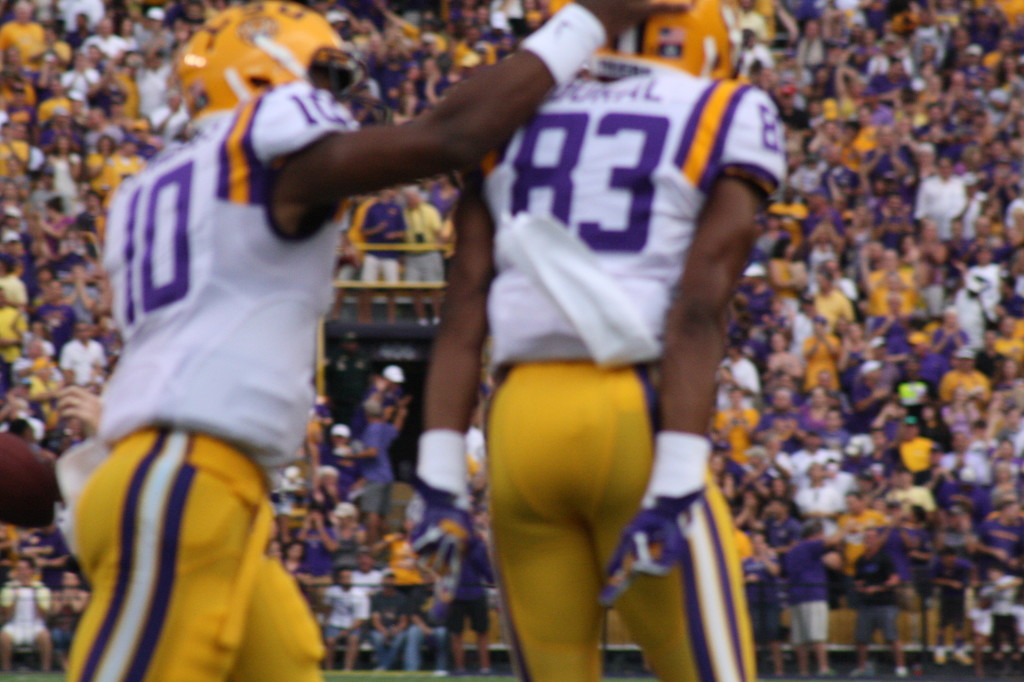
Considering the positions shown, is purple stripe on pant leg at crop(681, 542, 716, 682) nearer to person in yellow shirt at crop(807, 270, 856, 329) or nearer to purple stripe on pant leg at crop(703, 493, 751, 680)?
→ purple stripe on pant leg at crop(703, 493, 751, 680)

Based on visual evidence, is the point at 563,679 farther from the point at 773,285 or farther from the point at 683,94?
the point at 773,285

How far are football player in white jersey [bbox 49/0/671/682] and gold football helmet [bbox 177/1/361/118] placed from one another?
0.01 m

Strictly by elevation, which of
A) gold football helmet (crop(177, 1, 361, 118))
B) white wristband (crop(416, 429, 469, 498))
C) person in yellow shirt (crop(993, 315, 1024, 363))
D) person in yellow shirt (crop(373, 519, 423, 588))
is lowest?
person in yellow shirt (crop(373, 519, 423, 588))

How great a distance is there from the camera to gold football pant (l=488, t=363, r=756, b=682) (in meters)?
3.37

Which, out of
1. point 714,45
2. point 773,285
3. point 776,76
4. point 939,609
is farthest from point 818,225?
point 714,45

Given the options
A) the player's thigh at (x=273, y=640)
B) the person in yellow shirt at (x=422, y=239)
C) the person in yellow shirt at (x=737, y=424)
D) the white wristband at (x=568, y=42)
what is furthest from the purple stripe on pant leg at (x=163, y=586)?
the person in yellow shirt at (x=422, y=239)

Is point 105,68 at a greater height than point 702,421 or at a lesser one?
greater

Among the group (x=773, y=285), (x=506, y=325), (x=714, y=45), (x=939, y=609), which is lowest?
(x=939, y=609)

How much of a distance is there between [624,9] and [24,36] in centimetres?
1288

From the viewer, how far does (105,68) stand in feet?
50.5

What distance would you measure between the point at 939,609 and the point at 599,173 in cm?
857

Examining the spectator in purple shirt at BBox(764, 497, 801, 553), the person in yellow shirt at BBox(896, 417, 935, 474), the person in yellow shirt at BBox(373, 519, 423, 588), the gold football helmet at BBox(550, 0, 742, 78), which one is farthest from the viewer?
the person in yellow shirt at BBox(896, 417, 935, 474)

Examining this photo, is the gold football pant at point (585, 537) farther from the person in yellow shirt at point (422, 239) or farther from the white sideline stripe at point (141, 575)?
the person in yellow shirt at point (422, 239)

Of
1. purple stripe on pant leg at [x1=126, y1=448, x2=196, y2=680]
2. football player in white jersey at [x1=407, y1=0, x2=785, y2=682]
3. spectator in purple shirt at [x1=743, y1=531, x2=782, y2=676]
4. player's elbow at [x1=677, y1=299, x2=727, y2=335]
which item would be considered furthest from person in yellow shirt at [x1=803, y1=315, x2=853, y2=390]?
purple stripe on pant leg at [x1=126, y1=448, x2=196, y2=680]
